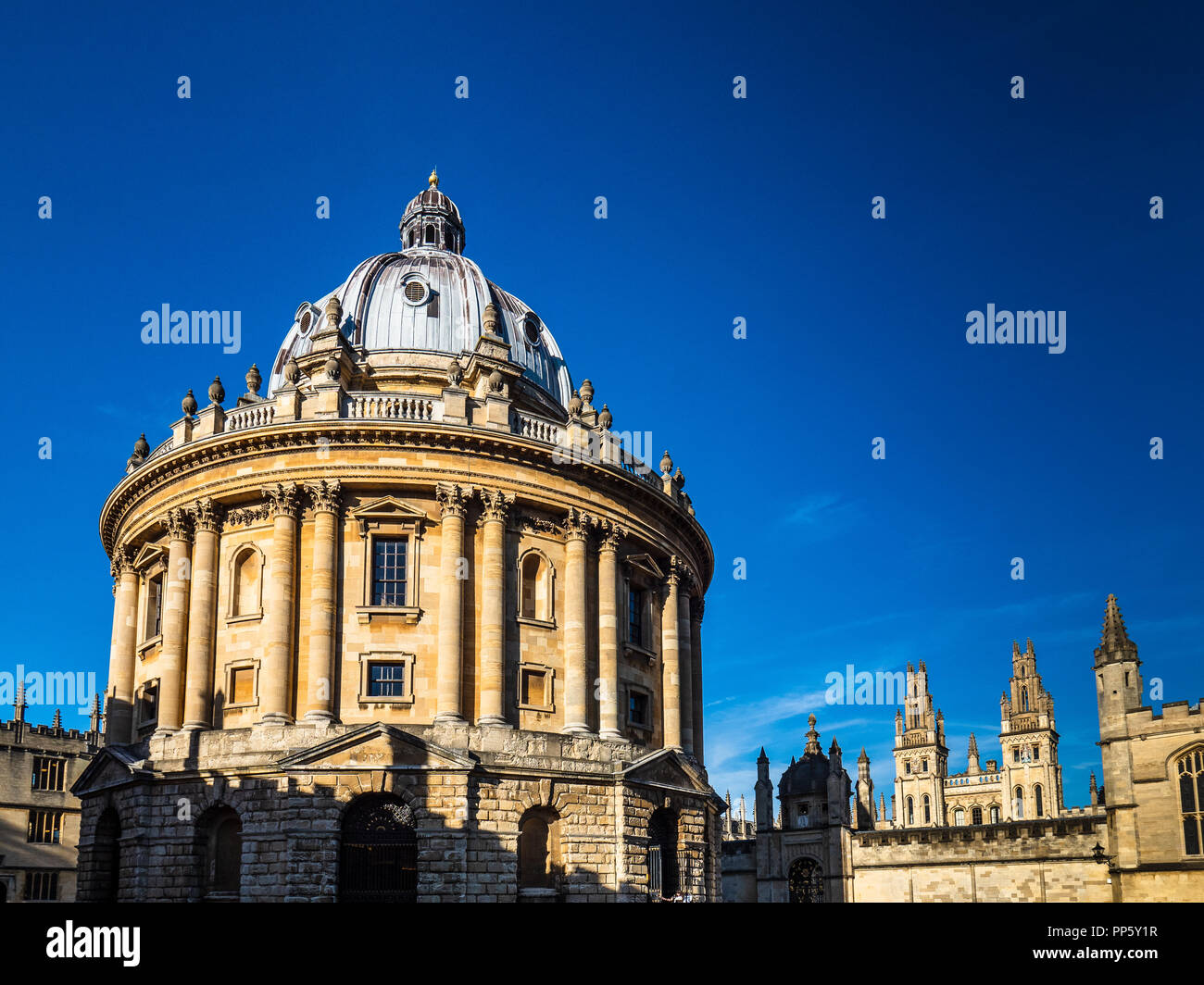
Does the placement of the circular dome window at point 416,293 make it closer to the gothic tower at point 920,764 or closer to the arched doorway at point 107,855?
the arched doorway at point 107,855

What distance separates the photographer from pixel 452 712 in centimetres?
3638

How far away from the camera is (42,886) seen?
62.3m

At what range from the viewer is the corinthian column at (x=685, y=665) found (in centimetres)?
4556

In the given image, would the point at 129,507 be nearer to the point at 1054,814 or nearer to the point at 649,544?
the point at 649,544

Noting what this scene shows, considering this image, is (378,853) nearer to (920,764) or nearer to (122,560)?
(122,560)

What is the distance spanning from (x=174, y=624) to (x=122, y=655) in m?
5.35

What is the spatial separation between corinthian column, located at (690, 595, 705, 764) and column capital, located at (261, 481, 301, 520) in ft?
59.3

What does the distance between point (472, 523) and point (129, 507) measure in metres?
14.2

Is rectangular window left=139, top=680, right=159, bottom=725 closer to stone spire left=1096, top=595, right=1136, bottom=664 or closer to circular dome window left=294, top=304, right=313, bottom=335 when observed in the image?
circular dome window left=294, top=304, right=313, bottom=335

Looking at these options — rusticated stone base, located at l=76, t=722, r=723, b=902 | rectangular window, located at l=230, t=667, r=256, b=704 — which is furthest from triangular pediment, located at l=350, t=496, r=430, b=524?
rusticated stone base, located at l=76, t=722, r=723, b=902

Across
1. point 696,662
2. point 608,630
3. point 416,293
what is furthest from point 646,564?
point 416,293

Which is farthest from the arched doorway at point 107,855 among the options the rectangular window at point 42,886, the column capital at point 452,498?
the rectangular window at point 42,886

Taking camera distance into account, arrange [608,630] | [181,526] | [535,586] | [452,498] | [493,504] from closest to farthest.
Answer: [452,498]
[493,504]
[181,526]
[535,586]
[608,630]
